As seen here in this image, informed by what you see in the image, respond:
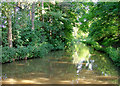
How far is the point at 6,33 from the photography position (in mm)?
11266

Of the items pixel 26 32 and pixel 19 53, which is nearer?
pixel 19 53

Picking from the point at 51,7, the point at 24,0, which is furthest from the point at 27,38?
the point at 51,7

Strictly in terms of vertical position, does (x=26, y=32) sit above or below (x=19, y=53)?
above

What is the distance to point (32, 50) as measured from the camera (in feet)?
40.7

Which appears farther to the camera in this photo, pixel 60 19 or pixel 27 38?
pixel 60 19

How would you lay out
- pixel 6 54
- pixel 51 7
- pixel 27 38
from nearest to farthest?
pixel 6 54 < pixel 27 38 < pixel 51 7

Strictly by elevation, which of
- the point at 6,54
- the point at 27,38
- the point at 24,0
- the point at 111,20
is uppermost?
the point at 24,0

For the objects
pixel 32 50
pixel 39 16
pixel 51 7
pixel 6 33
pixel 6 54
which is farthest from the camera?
pixel 51 7

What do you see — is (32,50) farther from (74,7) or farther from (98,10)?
(74,7)

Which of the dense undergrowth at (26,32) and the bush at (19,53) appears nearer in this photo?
the bush at (19,53)

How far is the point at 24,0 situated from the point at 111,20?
26.4 feet

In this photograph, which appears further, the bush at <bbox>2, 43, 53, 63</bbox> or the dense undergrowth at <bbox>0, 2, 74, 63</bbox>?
the dense undergrowth at <bbox>0, 2, 74, 63</bbox>

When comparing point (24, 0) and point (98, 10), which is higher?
point (24, 0)

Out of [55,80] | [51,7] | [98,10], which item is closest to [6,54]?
[55,80]
